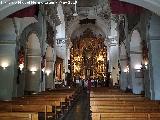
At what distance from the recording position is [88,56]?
36.2 meters

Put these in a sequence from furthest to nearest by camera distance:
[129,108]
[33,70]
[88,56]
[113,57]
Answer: [88,56] → [113,57] → [33,70] → [129,108]

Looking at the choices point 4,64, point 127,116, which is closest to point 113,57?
point 4,64

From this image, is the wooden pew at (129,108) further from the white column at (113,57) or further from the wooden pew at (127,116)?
the white column at (113,57)

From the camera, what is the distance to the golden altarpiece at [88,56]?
35125mm

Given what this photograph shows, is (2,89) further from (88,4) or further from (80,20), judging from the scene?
(80,20)

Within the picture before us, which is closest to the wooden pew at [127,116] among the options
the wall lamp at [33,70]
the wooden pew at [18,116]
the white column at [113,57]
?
the wooden pew at [18,116]

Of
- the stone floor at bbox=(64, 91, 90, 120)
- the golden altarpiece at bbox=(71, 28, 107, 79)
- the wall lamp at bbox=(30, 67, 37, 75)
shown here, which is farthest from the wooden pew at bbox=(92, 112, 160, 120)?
the golden altarpiece at bbox=(71, 28, 107, 79)

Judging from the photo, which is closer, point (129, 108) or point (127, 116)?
point (127, 116)

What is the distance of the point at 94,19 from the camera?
31.8m

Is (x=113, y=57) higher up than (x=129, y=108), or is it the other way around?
(x=113, y=57)

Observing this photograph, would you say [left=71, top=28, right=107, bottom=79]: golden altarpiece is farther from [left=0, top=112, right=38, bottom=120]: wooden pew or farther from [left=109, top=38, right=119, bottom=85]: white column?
[left=0, top=112, right=38, bottom=120]: wooden pew

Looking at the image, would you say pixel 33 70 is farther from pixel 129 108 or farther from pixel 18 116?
pixel 18 116

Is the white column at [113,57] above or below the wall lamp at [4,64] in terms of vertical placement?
above

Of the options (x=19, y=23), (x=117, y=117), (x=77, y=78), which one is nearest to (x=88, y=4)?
(x=77, y=78)
